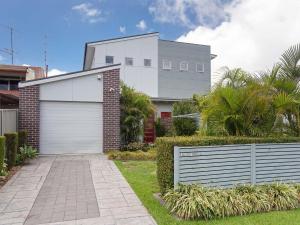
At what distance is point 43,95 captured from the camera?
1172 centimetres

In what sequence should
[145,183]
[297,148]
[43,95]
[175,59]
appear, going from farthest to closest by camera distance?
1. [175,59]
2. [43,95]
3. [145,183]
4. [297,148]

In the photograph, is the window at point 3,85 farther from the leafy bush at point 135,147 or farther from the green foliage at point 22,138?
the leafy bush at point 135,147

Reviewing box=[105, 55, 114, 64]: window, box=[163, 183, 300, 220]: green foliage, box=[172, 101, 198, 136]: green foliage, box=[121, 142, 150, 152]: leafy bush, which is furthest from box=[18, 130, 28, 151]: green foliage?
box=[105, 55, 114, 64]: window

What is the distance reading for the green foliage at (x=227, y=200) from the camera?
478 cm

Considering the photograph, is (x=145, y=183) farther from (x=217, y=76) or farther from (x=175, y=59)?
(x=175, y=59)

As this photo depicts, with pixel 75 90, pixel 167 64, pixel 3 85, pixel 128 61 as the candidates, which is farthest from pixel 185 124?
pixel 3 85

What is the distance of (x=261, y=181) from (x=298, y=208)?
2.78 feet

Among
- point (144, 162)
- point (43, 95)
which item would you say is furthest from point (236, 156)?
point (43, 95)

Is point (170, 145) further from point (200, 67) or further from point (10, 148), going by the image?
point (200, 67)

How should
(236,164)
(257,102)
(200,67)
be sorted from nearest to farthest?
(236,164), (257,102), (200,67)

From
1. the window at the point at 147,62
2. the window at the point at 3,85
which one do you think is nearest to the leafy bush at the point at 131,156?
the window at the point at 147,62

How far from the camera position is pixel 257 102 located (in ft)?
20.4

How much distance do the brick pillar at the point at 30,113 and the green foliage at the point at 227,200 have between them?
310 inches

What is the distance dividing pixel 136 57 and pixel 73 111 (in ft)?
35.1
